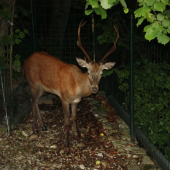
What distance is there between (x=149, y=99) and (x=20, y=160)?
2.26m

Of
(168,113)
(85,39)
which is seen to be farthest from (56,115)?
(168,113)

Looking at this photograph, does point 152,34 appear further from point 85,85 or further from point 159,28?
point 85,85

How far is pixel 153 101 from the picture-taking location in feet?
16.0

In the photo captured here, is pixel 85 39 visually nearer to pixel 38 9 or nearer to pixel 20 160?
pixel 38 9

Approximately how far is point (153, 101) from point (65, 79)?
5.60ft

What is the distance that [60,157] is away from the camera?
17.5 ft

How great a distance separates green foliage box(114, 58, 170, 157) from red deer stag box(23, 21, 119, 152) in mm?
701

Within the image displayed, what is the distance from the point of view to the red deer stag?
545cm

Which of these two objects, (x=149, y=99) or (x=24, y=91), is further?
(x=24, y=91)

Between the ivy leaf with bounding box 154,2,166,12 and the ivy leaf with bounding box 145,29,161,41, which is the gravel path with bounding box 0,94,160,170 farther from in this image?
the ivy leaf with bounding box 154,2,166,12

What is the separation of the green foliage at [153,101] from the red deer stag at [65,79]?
2.30ft

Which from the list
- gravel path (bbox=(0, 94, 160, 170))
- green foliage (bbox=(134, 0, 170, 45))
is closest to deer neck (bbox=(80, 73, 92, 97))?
gravel path (bbox=(0, 94, 160, 170))

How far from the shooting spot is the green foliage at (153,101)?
451cm

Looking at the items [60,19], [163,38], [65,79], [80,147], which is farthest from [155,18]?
[60,19]
